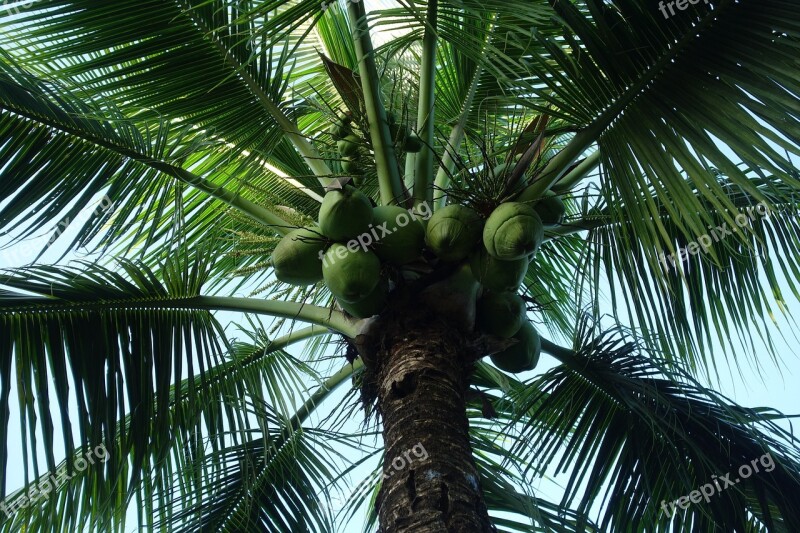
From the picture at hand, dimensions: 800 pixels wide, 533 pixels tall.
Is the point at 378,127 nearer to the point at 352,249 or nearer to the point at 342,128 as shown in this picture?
the point at 342,128

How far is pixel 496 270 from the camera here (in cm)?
255

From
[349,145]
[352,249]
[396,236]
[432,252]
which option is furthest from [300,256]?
[349,145]

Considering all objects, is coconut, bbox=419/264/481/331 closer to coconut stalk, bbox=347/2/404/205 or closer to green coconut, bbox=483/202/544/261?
green coconut, bbox=483/202/544/261

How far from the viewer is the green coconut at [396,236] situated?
258cm

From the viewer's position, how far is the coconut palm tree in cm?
239

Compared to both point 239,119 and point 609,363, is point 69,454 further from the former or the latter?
point 609,363

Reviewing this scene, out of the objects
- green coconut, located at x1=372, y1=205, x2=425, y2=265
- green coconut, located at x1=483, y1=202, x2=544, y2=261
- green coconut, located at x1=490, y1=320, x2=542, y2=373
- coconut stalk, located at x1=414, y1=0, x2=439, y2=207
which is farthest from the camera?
coconut stalk, located at x1=414, y1=0, x2=439, y2=207

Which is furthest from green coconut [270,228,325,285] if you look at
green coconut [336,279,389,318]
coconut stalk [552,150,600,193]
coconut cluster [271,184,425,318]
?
coconut stalk [552,150,600,193]

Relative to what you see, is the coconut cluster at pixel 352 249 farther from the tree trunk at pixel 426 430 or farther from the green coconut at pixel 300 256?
the tree trunk at pixel 426 430

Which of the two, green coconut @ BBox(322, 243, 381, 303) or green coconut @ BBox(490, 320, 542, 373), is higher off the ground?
green coconut @ BBox(322, 243, 381, 303)

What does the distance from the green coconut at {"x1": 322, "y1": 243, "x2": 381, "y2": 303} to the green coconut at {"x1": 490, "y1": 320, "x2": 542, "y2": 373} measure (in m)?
0.65

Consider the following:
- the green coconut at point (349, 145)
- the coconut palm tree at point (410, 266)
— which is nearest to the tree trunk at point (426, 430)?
the coconut palm tree at point (410, 266)

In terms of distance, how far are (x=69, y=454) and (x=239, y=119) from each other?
5.57 ft

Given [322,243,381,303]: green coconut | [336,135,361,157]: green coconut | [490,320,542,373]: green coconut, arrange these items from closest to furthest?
[322,243,381,303]: green coconut, [490,320,542,373]: green coconut, [336,135,361,157]: green coconut
